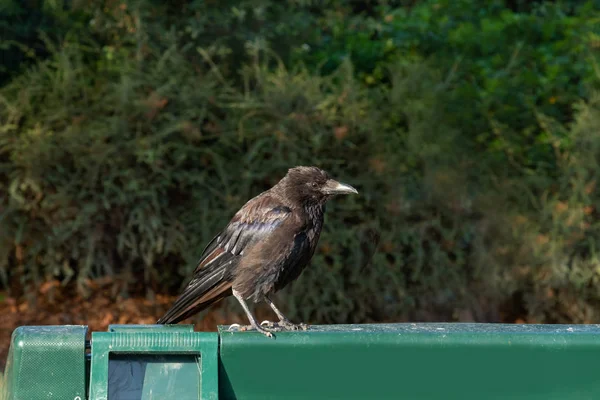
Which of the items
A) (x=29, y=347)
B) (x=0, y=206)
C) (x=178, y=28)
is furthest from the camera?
(x=178, y=28)

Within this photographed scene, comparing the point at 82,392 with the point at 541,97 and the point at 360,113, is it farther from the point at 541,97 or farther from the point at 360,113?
the point at 541,97

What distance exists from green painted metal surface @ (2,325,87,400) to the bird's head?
2.35 meters

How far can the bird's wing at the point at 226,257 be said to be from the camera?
5047 millimetres

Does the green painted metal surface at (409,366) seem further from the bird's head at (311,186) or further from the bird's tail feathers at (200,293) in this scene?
the bird's head at (311,186)

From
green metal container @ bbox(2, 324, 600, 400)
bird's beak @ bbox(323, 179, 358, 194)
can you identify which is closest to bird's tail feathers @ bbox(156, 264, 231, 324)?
bird's beak @ bbox(323, 179, 358, 194)

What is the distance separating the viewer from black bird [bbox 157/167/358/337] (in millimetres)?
5023

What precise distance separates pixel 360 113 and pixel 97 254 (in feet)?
7.09

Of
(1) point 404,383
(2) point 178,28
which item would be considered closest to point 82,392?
(1) point 404,383

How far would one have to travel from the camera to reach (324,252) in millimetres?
→ 7293

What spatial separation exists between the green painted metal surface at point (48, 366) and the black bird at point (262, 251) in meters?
1.98

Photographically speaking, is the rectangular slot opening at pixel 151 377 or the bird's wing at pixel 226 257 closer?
the rectangular slot opening at pixel 151 377

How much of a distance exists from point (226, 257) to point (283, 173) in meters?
2.12

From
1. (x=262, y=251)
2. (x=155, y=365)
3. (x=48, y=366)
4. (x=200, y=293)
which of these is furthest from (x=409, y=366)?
(x=200, y=293)

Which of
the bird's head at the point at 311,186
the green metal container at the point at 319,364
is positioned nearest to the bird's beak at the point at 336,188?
the bird's head at the point at 311,186
